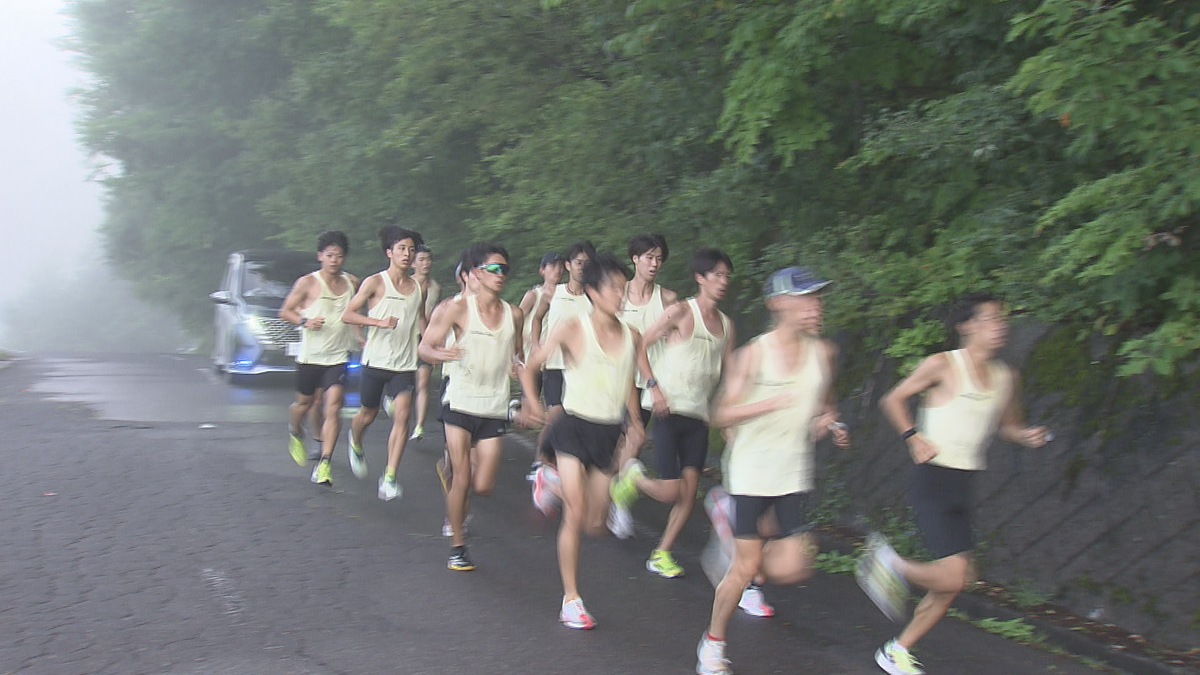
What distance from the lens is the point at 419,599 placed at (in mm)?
6406

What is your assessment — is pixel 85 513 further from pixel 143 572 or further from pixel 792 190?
pixel 792 190

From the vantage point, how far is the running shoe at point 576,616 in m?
5.98

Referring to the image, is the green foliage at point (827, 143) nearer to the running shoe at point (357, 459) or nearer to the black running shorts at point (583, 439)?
the black running shorts at point (583, 439)

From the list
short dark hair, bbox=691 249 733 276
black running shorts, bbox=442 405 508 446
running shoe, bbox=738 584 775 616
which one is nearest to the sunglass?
black running shorts, bbox=442 405 508 446

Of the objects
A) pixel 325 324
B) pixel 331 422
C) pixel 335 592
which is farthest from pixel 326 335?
pixel 335 592

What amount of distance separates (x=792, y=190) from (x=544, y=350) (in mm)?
4574

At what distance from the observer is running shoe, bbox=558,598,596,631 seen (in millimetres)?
5977

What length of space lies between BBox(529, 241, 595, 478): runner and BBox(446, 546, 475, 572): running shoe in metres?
1.87

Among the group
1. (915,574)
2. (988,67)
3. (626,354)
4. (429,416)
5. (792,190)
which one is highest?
(988,67)

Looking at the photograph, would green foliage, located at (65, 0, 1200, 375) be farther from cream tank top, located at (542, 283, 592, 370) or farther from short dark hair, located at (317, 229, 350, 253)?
short dark hair, located at (317, 229, 350, 253)

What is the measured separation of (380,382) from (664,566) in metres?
3.14

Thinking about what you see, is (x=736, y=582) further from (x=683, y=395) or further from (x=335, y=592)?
(x=335, y=592)

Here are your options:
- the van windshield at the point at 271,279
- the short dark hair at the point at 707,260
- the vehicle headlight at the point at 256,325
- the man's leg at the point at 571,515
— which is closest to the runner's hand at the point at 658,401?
the man's leg at the point at 571,515

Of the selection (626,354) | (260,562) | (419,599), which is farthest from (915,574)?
(260,562)
